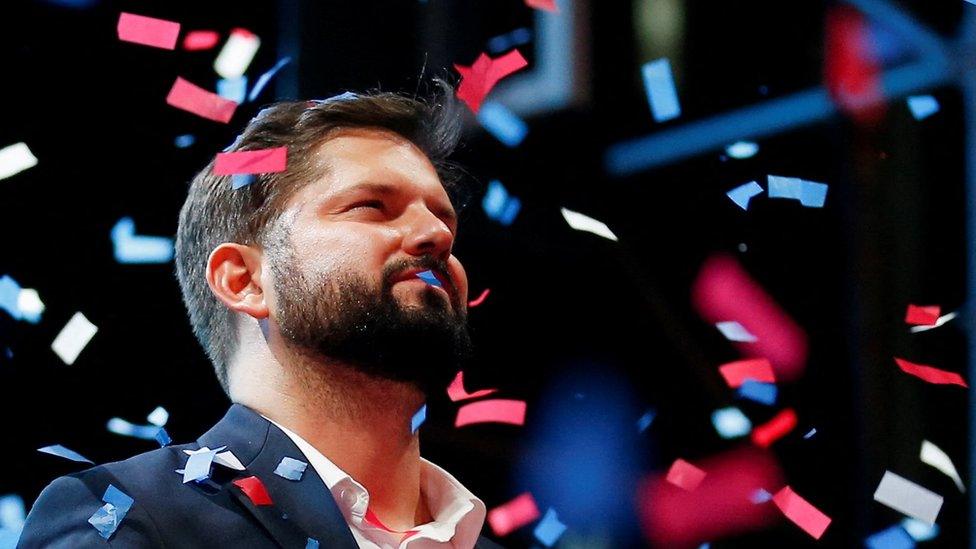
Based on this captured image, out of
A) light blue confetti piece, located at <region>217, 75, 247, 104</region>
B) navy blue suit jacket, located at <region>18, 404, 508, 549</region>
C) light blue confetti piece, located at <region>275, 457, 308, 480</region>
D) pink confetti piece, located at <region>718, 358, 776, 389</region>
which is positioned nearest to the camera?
navy blue suit jacket, located at <region>18, 404, 508, 549</region>

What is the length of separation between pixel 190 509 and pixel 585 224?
1.19 m

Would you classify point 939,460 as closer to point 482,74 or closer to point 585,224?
point 585,224

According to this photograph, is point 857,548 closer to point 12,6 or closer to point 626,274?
point 626,274

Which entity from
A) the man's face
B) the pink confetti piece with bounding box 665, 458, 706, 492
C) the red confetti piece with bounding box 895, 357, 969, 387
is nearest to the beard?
the man's face

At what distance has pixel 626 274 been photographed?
2443mm

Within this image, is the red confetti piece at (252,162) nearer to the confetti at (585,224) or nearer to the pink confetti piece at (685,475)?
the confetti at (585,224)

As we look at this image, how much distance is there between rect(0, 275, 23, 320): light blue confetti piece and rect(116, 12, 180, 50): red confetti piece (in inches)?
16.3

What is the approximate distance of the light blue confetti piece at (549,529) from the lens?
227 centimetres

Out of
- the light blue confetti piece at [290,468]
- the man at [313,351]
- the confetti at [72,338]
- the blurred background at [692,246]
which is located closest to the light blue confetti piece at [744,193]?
the blurred background at [692,246]

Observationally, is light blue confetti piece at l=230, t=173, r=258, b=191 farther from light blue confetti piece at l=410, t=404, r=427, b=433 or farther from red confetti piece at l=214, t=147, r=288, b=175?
light blue confetti piece at l=410, t=404, r=427, b=433

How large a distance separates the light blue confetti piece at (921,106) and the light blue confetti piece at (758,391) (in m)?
0.70

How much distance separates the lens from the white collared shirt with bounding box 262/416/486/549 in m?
1.56

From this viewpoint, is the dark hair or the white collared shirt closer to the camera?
the white collared shirt

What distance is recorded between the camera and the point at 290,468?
1.53 meters
